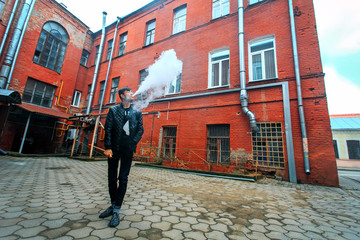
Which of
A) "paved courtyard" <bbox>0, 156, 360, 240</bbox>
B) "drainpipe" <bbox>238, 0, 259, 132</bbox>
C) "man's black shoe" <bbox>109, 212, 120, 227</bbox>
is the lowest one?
"paved courtyard" <bbox>0, 156, 360, 240</bbox>

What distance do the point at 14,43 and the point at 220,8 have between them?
12.7 metres

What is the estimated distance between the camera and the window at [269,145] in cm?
613

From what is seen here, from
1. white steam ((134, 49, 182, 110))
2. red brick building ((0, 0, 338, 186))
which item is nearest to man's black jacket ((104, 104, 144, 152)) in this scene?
red brick building ((0, 0, 338, 186))

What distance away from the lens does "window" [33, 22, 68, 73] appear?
37.9 feet

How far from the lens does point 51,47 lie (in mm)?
12195

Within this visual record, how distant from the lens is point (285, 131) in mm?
6059

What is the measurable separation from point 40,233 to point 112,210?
27.4 inches

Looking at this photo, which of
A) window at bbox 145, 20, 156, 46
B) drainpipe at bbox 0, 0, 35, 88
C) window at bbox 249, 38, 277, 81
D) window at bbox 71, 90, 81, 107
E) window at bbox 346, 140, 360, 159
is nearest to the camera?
window at bbox 249, 38, 277, 81

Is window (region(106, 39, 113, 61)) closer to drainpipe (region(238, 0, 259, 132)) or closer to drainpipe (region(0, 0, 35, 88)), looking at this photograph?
drainpipe (region(0, 0, 35, 88))

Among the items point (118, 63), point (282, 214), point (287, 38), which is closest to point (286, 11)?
point (287, 38)

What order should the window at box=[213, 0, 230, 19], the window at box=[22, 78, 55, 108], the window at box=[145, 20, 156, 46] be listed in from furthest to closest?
the window at box=[145, 20, 156, 46] → the window at box=[22, 78, 55, 108] → the window at box=[213, 0, 230, 19]

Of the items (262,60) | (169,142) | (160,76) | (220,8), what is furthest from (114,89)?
(262,60)

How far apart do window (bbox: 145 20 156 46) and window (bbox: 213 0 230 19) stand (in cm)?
466

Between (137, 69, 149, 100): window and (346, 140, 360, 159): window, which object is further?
(346, 140, 360, 159): window
